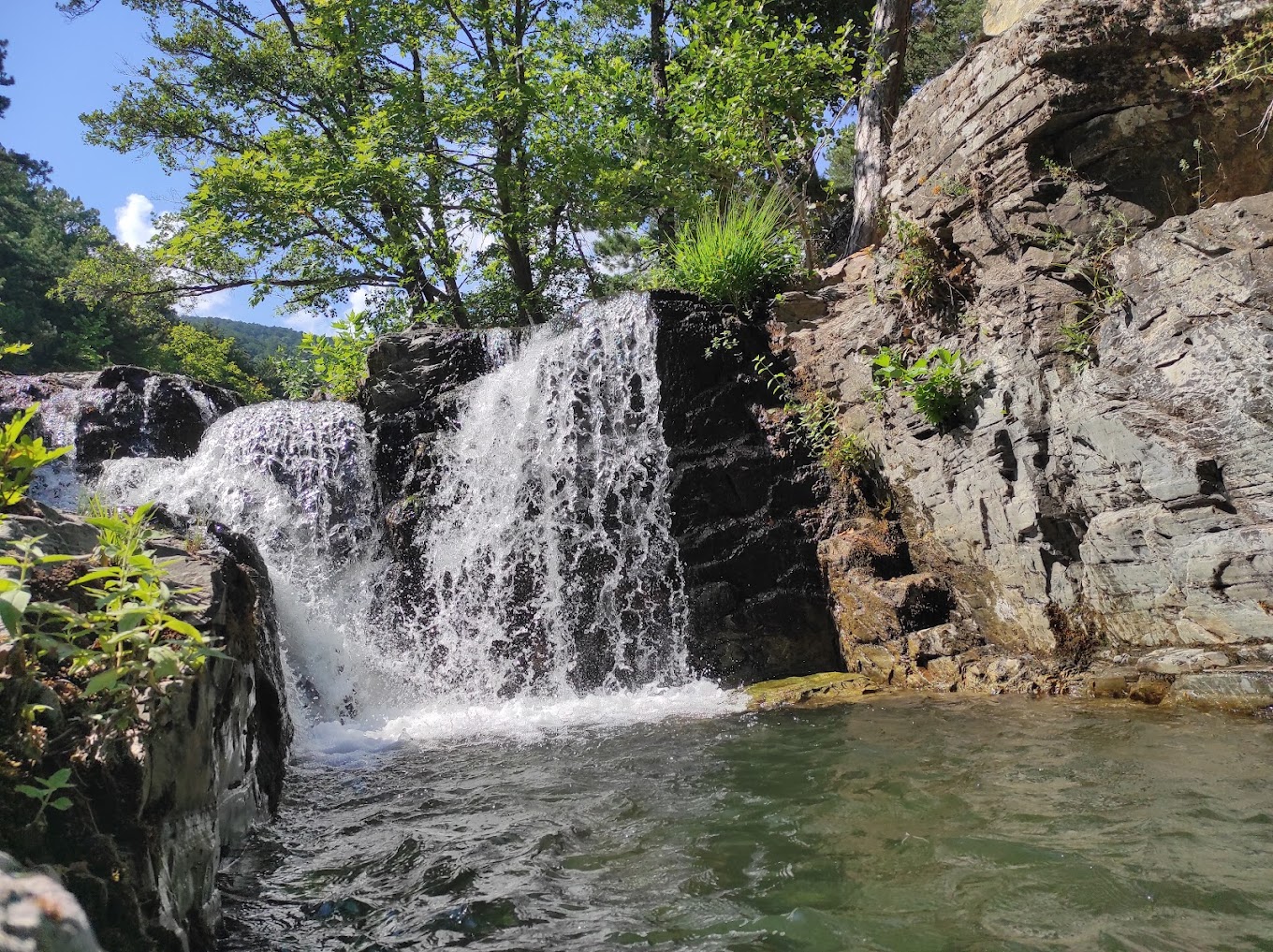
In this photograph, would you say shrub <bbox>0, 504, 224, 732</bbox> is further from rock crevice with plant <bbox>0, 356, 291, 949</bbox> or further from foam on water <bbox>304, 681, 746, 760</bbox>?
foam on water <bbox>304, 681, 746, 760</bbox>

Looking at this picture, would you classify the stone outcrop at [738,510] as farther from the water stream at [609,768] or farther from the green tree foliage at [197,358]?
the green tree foliage at [197,358]

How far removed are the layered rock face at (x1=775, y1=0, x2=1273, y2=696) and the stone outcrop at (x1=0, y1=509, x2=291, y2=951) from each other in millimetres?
5539

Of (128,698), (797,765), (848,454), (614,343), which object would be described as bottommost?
(797,765)

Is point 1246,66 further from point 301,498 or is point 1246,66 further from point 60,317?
point 60,317

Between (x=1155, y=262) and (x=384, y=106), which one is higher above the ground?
(x=384, y=106)

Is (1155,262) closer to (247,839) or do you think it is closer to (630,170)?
(247,839)

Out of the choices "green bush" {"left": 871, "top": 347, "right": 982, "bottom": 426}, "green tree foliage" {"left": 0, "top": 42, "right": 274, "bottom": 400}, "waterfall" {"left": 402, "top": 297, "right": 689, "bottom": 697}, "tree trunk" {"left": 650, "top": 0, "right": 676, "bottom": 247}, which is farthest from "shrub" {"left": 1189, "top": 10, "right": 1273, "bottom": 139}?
"green tree foliage" {"left": 0, "top": 42, "right": 274, "bottom": 400}

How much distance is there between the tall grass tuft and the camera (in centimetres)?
956

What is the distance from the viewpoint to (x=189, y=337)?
35.9m

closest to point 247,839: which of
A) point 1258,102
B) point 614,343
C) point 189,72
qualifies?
point 614,343

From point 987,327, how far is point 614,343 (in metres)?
4.27

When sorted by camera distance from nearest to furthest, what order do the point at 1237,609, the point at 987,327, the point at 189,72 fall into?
the point at 1237,609, the point at 987,327, the point at 189,72

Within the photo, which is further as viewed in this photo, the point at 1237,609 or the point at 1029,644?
the point at 1029,644

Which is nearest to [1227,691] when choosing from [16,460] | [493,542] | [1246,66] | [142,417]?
[1246,66]
